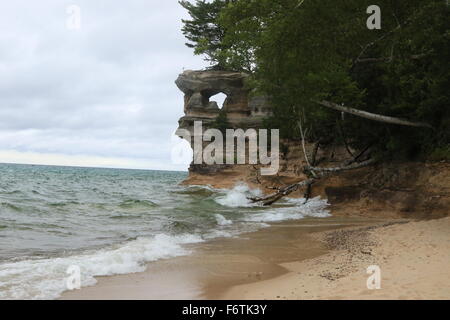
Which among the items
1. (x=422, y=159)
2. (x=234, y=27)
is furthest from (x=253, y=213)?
(x=234, y=27)

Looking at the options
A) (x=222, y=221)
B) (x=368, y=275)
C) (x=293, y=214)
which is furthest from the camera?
(x=293, y=214)

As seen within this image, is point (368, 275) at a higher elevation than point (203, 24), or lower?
lower

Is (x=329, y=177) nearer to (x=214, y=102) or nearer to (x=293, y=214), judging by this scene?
(x=293, y=214)

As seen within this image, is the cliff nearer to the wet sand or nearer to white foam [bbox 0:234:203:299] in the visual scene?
the wet sand

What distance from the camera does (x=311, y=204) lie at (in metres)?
20.9

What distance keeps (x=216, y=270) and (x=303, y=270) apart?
1723mm

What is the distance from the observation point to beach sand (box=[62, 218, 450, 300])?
537 cm

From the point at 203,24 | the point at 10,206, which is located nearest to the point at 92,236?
the point at 10,206

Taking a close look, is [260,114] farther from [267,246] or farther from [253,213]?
[267,246]

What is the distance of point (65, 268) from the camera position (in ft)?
23.5

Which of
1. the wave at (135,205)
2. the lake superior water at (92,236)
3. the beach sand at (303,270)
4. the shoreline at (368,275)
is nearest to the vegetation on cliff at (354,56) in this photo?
the beach sand at (303,270)

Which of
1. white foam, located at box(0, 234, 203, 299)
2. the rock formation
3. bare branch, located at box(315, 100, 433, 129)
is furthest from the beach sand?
the rock formation

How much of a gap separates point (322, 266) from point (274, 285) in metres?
1.59
